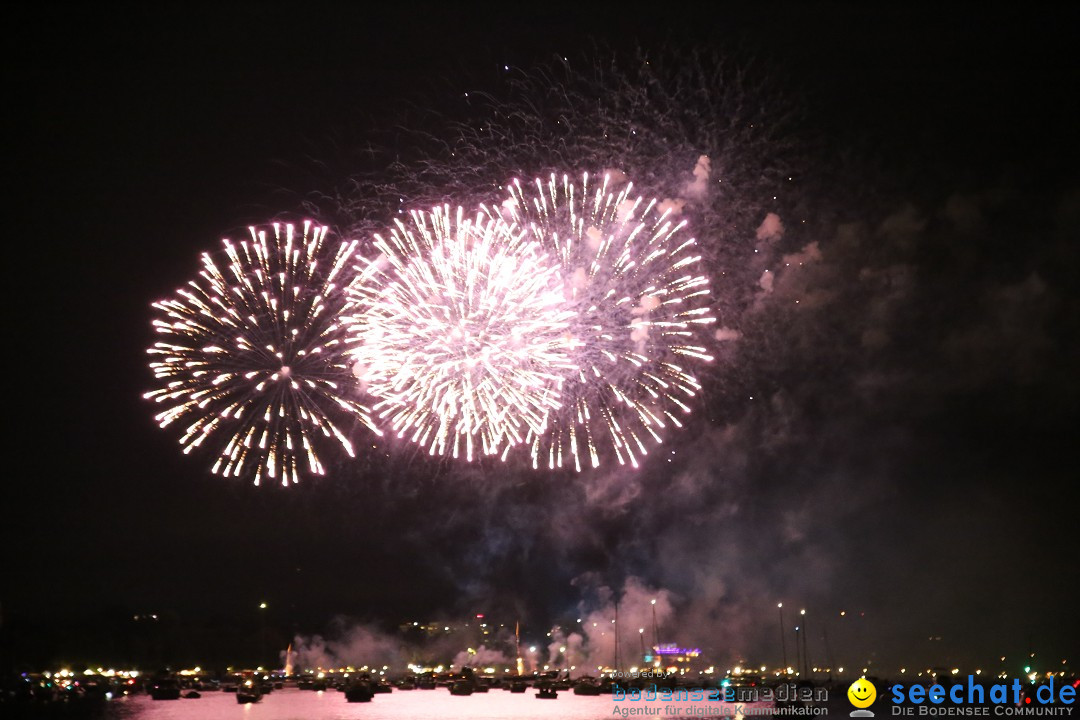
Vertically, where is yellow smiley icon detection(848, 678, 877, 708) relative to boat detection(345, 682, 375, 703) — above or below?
above

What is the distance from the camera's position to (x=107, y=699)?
216ft

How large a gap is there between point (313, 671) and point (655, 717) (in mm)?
95003

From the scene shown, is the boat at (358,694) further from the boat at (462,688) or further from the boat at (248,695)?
the boat at (462,688)

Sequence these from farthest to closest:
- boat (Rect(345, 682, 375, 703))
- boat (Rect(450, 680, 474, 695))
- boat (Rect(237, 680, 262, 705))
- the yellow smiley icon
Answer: boat (Rect(450, 680, 474, 695)) < boat (Rect(345, 682, 375, 703)) < boat (Rect(237, 680, 262, 705)) < the yellow smiley icon

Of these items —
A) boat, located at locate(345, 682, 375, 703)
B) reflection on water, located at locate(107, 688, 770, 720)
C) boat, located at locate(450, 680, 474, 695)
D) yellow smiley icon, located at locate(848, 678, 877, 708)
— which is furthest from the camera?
boat, located at locate(450, 680, 474, 695)

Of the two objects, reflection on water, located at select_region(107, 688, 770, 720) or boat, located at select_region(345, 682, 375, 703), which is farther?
boat, located at select_region(345, 682, 375, 703)

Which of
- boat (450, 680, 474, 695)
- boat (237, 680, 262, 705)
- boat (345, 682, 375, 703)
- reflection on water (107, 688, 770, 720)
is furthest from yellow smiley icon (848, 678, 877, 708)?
boat (450, 680, 474, 695)

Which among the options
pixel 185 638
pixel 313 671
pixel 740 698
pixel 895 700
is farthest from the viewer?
pixel 313 671

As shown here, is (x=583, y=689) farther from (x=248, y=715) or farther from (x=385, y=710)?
(x=248, y=715)

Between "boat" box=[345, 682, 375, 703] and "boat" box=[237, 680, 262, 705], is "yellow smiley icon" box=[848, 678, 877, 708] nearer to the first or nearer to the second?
"boat" box=[345, 682, 375, 703]

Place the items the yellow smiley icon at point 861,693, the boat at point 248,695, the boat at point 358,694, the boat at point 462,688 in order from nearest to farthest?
the yellow smiley icon at point 861,693 → the boat at point 248,695 → the boat at point 358,694 → the boat at point 462,688


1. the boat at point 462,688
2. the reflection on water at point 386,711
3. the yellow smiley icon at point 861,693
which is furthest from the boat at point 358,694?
the yellow smiley icon at point 861,693

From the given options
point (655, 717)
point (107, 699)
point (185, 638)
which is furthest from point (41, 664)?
point (655, 717)

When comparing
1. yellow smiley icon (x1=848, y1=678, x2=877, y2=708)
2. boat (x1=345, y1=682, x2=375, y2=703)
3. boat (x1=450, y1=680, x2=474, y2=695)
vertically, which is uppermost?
yellow smiley icon (x1=848, y1=678, x2=877, y2=708)
